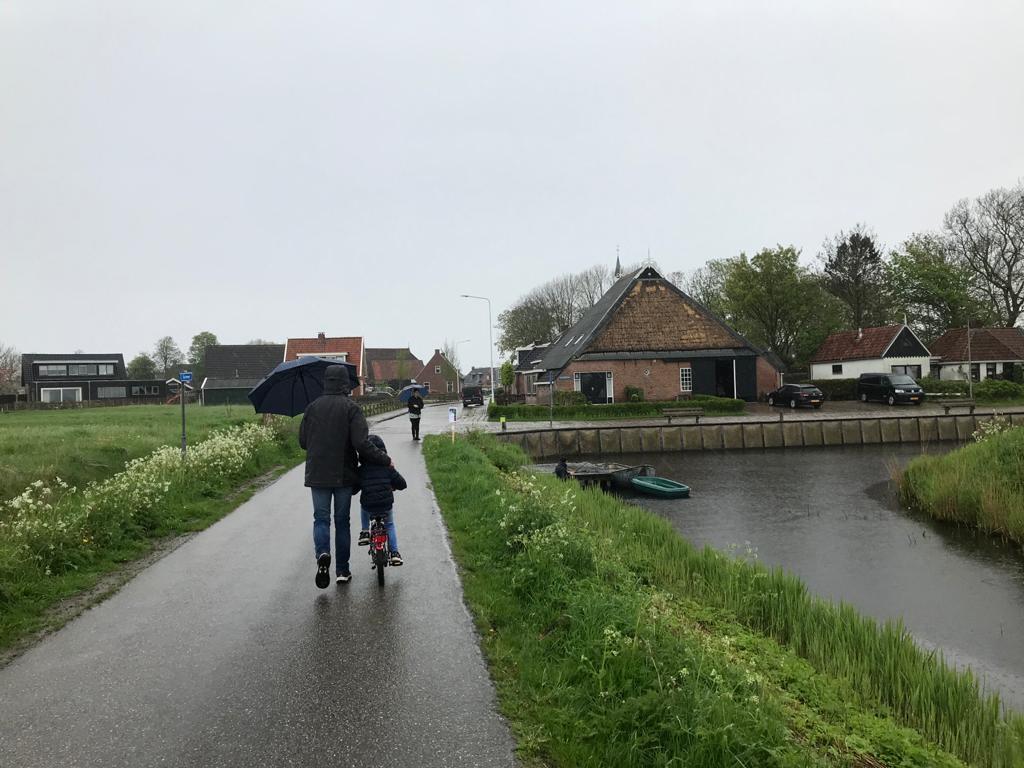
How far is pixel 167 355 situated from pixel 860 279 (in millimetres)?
102224

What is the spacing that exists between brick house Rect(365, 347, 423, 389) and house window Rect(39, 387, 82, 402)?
32222mm

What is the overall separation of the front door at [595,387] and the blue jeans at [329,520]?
35526mm

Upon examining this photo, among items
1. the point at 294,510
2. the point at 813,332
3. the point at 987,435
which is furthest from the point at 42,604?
the point at 813,332

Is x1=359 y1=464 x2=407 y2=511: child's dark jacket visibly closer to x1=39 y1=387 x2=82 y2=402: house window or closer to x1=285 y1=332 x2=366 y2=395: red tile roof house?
x1=285 y1=332 x2=366 y2=395: red tile roof house

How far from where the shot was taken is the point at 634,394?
1622 inches

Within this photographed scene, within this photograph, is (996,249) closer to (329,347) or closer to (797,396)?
(797,396)

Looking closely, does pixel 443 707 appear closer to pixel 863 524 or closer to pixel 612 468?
pixel 863 524

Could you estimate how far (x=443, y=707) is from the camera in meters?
4.03

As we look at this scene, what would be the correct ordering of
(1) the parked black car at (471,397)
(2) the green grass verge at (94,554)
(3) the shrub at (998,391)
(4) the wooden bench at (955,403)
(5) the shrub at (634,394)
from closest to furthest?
(2) the green grass verge at (94,554) < (4) the wooden bench at (955,403) < (5) the shrub at (634,394) < (3) the shrub at (998,391) < (1) the parked black car at (471,397)

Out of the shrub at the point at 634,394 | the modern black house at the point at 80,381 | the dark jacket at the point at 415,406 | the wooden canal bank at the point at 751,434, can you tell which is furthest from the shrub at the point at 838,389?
the modern black house at the point at 80,381

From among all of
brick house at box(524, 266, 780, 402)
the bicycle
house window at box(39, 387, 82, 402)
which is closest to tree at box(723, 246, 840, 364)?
brick house at box(524, 266, 780, 402)

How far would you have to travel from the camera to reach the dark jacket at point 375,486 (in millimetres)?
6625

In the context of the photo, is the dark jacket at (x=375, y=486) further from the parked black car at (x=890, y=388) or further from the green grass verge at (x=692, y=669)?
the parked black car at (x=890, y=388)

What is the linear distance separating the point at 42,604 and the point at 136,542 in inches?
94.1
